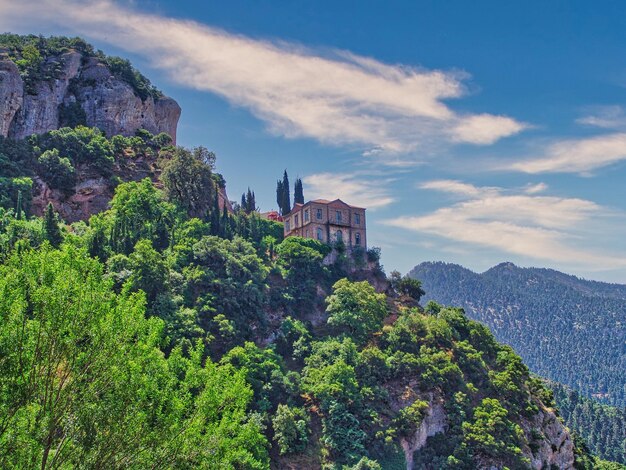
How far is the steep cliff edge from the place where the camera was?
74375 millimetres

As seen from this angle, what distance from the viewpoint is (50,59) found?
84.3m

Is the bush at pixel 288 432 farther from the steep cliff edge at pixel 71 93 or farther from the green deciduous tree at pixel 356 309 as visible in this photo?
the steep cliff edge at pixel 71 93

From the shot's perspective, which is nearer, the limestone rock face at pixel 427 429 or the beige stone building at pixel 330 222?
the limestone rock face at pixel 427 429

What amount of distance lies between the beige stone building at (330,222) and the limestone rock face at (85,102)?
95.9 ft

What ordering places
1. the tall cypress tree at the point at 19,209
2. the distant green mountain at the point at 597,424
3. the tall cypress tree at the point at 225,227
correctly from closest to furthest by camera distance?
the tall cypress tree at the point at 19,209
the tall cypress tree at the point at 225,227
the distant green mountain at the point at 597,424

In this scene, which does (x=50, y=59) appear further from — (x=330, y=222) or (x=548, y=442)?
(x=548, y=442)

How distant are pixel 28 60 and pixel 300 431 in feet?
199

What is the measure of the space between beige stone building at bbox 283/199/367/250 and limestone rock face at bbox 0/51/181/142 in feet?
95.9

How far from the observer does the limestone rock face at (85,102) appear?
74938 millimetres

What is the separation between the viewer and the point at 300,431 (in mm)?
45094

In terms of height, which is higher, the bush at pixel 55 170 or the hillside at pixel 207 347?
the bush at pixel 55 170

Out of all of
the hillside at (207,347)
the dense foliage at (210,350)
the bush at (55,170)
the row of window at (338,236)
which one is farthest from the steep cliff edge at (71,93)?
the row of window at (338,236)

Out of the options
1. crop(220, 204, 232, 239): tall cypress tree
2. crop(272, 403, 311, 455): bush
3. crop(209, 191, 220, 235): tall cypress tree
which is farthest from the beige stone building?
crop(272, 403, 311, 455): bush

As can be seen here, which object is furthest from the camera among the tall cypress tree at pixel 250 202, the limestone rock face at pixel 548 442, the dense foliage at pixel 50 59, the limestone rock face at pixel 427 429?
the tall cypress tree at pixel 250 202
